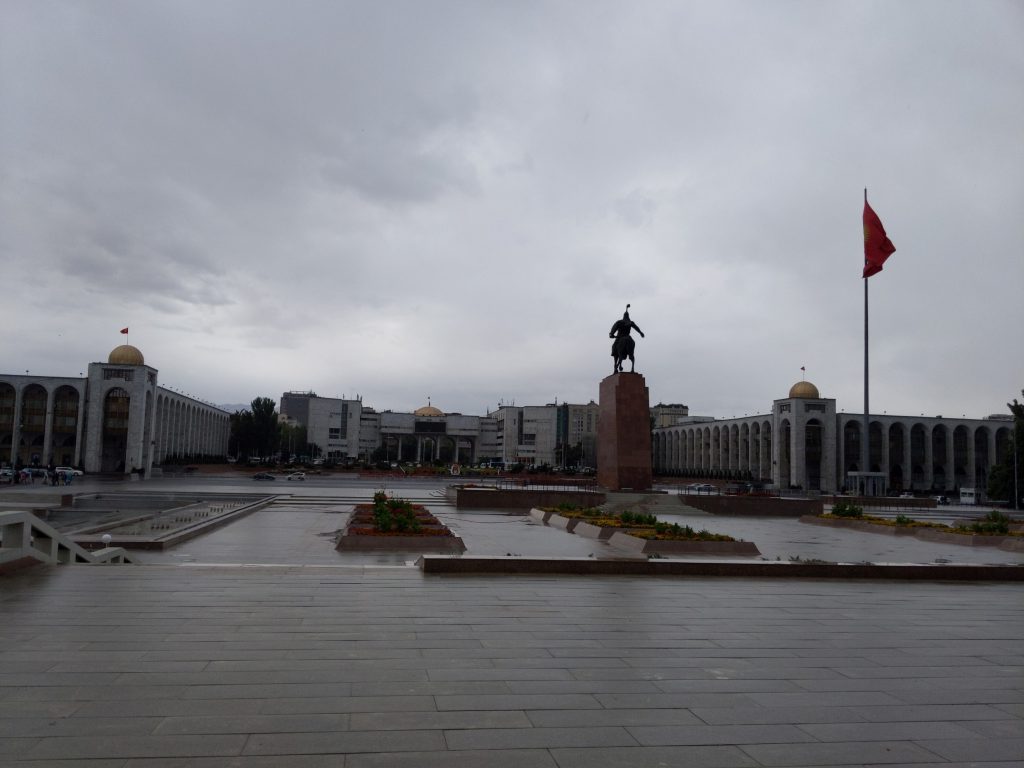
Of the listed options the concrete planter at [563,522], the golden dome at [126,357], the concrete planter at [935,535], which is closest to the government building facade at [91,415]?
the golden dome at [126,357]

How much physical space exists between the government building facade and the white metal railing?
4655 centimetres

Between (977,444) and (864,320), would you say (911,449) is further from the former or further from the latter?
(864,320)

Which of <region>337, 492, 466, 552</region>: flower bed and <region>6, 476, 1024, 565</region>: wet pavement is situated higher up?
<region>337, 492, 466, 552</region>: flower bed

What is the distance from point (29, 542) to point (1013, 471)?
157 feet

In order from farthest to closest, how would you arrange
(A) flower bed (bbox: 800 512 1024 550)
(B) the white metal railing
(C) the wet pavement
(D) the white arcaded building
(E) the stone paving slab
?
(D) the white arcaded building, (A) flower bed (bbox: 800 512 1024 550), (C) the wet pavement, (B) the white metal railing, (E) the stone paving slab

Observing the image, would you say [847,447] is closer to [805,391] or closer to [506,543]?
[805,391]

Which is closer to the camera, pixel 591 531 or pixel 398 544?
pixel 398 544

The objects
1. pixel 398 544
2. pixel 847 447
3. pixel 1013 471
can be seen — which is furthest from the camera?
pixel 847 447

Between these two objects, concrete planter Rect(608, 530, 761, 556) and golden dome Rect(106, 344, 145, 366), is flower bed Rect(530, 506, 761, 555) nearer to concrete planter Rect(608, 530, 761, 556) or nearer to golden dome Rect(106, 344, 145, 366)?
concrete planter Rect(608, 530, 761, 556)

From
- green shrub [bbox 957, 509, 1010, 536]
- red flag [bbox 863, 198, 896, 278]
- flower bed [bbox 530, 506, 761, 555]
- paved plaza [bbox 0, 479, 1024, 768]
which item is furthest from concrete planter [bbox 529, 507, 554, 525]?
red flag [bbox 863, 198, 896, 278]

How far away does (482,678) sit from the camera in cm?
428

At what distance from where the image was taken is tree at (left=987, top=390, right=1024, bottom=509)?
40.8 meters

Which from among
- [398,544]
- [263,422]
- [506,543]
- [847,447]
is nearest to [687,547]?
[506,543]

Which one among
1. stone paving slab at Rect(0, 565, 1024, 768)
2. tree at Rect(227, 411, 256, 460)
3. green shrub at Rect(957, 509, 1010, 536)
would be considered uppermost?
tree at Rect(227, 411, 256, 460)
